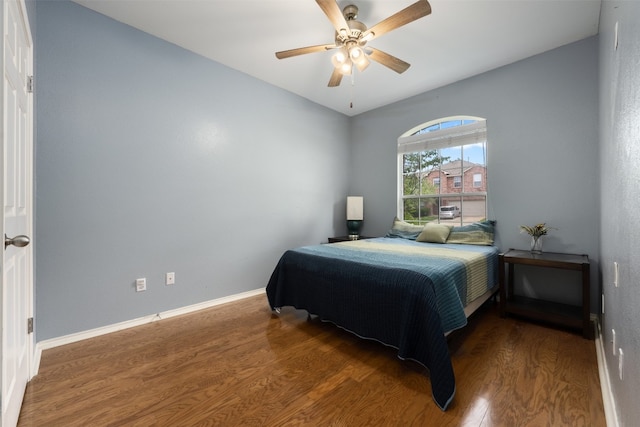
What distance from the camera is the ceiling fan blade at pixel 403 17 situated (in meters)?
1.71

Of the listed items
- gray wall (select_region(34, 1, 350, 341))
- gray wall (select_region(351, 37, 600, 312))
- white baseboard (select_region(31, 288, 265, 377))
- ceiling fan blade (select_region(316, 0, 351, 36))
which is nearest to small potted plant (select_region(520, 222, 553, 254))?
gray wall (select_region(351, 37, 600, 312))

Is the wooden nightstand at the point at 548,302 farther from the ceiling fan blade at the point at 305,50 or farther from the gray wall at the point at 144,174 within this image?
the gray wall at the point at 144,174

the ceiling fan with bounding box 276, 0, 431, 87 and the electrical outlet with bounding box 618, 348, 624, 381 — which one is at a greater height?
the ceiling fan with bounding box 276, 0, 431, 87

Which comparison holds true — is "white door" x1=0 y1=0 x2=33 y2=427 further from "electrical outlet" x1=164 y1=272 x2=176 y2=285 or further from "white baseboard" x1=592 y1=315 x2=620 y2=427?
"white baseboard" x1=592 y1=315 x2=620 y2=427

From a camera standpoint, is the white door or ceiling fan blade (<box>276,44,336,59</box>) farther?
ceiling fan blade (<box>276,44,336,59</box>)

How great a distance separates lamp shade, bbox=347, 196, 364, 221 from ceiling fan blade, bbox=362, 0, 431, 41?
251 centimetres

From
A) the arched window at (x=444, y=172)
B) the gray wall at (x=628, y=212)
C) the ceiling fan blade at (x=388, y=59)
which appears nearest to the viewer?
the gray wall at (x=628, y=212)

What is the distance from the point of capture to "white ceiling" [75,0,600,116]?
7.16 feet

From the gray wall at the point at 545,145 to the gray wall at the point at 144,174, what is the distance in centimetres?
253

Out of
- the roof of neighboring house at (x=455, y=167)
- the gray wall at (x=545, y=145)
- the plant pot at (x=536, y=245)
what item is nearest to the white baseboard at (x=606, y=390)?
the gray wall at (x=545, y=145)

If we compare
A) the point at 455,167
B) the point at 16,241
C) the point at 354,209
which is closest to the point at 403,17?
A: the point at 455,167

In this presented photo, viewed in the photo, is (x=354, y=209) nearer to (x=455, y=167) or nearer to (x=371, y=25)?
(x=455, y=167)

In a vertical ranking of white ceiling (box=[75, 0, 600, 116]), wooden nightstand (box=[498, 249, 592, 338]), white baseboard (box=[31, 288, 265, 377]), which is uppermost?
white ceiling (box=[75, 0, 600, 116])

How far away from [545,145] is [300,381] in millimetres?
3266
